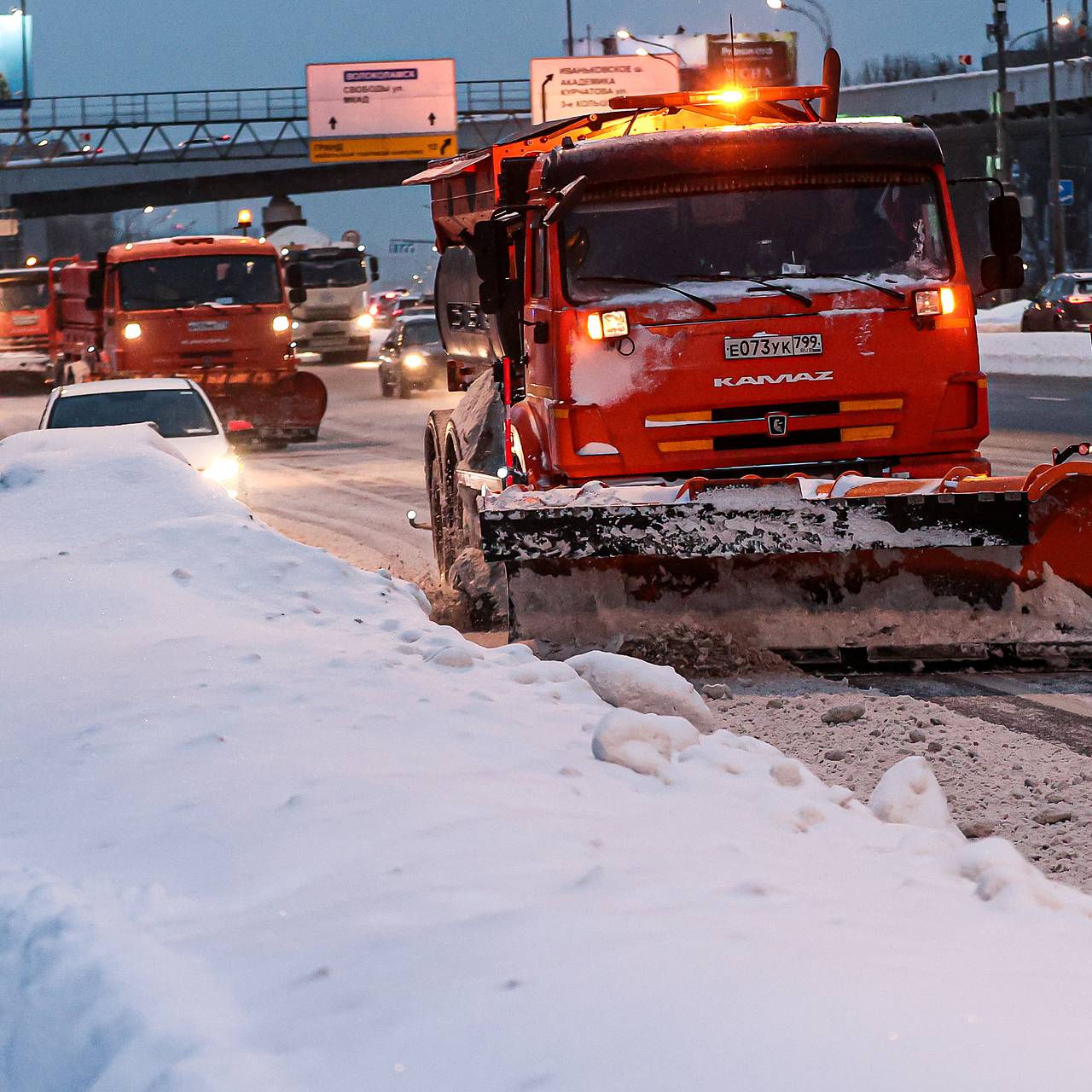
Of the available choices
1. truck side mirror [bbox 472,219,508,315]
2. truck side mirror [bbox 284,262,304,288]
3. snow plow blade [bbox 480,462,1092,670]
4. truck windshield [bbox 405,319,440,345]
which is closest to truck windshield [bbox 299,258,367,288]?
truck windshield [bbox 405,319,440,345]

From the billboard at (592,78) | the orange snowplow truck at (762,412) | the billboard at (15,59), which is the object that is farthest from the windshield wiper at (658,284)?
the billboard at (15,59)

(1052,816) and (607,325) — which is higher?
(607,325)

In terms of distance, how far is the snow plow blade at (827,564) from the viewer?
799 cm

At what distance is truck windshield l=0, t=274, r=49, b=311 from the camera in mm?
40688

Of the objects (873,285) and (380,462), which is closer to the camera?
(873,285)

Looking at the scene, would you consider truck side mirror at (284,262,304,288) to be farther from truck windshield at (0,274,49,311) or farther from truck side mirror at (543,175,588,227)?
truck windshield at (0,274,49,311)

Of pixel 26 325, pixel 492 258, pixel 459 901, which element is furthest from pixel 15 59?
pixel 459 901

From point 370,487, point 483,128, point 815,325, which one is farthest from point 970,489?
point 483,128

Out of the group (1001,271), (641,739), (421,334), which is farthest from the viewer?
(421,334)

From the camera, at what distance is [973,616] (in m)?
8.14

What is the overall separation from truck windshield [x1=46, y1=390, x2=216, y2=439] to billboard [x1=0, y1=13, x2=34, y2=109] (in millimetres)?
51237

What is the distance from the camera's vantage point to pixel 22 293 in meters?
40.8

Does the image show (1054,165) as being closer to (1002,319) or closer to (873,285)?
(1002,319)

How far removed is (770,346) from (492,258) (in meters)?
1.92
